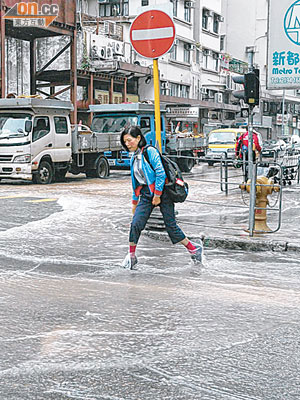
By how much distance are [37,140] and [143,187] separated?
1215cm

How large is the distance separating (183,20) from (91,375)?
4855 cm

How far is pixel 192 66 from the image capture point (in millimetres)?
52938

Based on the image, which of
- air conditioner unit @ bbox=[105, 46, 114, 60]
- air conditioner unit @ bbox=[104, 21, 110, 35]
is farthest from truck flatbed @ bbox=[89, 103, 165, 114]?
air conditioner unit @ bbox=[104, 21, 110, 35]

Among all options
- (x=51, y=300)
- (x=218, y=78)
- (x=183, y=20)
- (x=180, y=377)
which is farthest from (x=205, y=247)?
(x=218, y=78)

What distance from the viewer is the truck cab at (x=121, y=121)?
23.8 meters

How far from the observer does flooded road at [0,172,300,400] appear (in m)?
3.94

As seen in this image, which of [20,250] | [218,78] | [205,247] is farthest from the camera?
[218,78]

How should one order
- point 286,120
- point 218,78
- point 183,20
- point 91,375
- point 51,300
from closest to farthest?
point 91,375
point 51,300
point 183,20
point 218,78
point 286,120

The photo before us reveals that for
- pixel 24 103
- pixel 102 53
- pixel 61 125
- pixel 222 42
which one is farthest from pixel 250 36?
pixel 24 103

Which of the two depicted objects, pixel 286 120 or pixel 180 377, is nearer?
pixel 180 377

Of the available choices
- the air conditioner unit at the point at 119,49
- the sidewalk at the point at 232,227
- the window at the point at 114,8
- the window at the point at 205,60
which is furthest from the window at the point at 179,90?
the sidewalk at the point at 232,227

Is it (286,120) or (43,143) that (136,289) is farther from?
(286,120)

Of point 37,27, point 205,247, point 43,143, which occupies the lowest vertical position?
point 205,247

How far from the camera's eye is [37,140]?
754 inches
